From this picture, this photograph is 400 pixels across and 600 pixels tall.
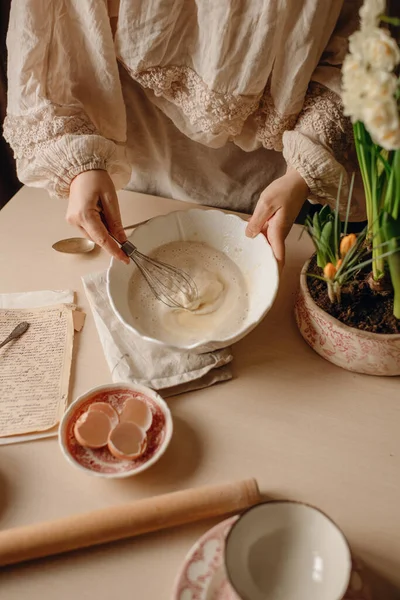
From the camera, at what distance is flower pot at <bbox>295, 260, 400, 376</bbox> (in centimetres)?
63

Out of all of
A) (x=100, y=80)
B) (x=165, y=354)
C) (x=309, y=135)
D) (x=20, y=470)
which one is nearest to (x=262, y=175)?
(x=309, y=135)

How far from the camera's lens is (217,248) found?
0.82 metres

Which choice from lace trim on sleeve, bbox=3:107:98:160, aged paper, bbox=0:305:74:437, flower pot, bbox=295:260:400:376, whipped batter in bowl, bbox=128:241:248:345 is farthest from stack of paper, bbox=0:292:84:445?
flower pot, bbox=295:260:400:376

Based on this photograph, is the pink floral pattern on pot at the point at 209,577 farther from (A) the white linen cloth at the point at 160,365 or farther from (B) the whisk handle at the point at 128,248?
(B) the whisk handle at the point at 128,248

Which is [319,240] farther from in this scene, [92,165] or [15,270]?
[15,270]

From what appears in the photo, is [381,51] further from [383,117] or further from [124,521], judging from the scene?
[124,521]

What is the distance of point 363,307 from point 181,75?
0.42 meters

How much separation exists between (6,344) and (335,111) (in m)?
0.56

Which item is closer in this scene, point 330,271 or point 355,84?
point 355,84

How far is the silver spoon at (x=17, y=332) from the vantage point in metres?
0.74

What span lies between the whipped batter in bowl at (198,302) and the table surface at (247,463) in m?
0.05

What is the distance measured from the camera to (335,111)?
75 cm

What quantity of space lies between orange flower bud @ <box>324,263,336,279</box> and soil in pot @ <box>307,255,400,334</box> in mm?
38

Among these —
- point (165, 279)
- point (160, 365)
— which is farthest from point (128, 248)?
point (160, 365)
